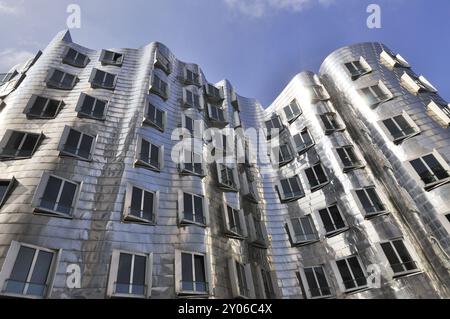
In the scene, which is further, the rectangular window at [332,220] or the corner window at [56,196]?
the rectangular window at [332,220]

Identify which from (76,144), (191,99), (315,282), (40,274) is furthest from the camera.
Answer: (191,99)

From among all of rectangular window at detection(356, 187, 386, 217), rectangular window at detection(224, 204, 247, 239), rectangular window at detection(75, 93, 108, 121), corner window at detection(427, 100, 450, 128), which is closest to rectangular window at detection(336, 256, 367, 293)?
rectangular window at detection(356, 187, 386, 217)

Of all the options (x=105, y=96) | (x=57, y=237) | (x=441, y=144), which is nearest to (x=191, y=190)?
(x=57, y=237)

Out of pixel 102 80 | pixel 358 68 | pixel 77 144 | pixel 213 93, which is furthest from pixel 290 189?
pixel 102 80

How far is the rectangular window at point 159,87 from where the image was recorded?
87.1 feet

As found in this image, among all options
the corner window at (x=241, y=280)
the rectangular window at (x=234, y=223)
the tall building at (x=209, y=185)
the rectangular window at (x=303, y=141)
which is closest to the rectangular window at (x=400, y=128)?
the tall building at (x=209, y=185)

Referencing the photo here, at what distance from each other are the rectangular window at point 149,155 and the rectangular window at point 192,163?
5.61 ft

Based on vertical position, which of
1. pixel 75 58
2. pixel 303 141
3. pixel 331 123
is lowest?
pixel 303 141

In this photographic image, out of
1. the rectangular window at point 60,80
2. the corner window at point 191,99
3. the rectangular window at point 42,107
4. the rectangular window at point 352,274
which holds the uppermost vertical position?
the corner window at point 191,99

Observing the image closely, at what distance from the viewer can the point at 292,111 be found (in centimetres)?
3219

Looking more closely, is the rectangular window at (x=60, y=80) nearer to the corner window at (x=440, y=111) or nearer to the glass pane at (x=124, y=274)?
the glass pane at (x=124, y=274)

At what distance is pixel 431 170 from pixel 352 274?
29.7ft

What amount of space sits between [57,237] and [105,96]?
13254mm

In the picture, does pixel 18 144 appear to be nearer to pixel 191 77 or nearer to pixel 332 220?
pixel 191 77
